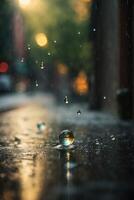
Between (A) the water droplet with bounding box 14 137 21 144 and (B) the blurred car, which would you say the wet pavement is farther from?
(B) the blurred car

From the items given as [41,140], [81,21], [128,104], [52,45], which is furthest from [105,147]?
[52,45]

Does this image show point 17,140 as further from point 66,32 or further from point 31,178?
point 66,32

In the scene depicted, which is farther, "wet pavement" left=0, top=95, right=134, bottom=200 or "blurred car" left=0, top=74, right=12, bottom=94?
"blurred car" left=0, top=74, right=12, bottom=94

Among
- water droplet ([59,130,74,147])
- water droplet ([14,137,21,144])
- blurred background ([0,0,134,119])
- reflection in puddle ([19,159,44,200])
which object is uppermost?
blurred background ([0,0,134,119])

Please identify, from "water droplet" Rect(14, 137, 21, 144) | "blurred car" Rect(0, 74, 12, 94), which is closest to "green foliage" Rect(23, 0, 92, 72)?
"blurred car" Rect(0, 74, 12, 94)

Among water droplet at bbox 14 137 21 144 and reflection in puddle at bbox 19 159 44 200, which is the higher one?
water droplet at bbox 14 137 21 144

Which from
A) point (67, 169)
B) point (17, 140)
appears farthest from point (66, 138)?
point (67, 169)

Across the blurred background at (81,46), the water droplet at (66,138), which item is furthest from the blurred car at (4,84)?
the water droplet at (66,138)

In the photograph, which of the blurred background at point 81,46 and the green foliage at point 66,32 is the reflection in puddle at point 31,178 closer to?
the blurred background at point 81,46
